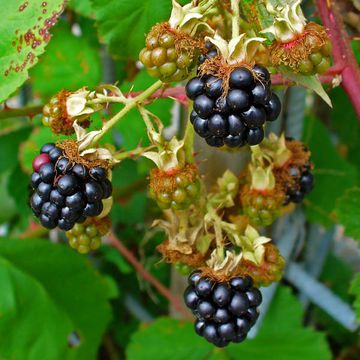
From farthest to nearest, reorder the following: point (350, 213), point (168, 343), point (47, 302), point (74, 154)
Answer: point (168, 343) → point (47, 302) → point (350, 213) → point (74, 154)

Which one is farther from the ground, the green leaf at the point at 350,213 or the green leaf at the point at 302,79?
the green leaf at the point at 302,79

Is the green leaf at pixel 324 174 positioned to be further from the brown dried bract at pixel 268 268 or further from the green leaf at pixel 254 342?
the brown dried bract at pixel 268 268

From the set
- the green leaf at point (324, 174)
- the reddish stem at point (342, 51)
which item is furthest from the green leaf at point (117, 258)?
the reddish stem at point (342, 51)

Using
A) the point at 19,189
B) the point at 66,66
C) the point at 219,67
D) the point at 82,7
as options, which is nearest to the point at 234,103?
the point at 219,67

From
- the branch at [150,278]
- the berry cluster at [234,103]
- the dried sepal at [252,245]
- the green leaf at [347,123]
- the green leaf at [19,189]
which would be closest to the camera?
the berry cluster at [234,103]

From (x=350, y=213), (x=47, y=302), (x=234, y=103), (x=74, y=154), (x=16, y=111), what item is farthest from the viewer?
(x=47, y=302)

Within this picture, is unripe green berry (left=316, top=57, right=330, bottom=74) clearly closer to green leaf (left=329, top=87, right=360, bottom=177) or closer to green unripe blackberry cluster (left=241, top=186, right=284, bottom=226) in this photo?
green unripe blackberry cluster (left=241, top=186, right=284, bottom=226)

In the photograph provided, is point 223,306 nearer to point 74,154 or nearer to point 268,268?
point 268,268
